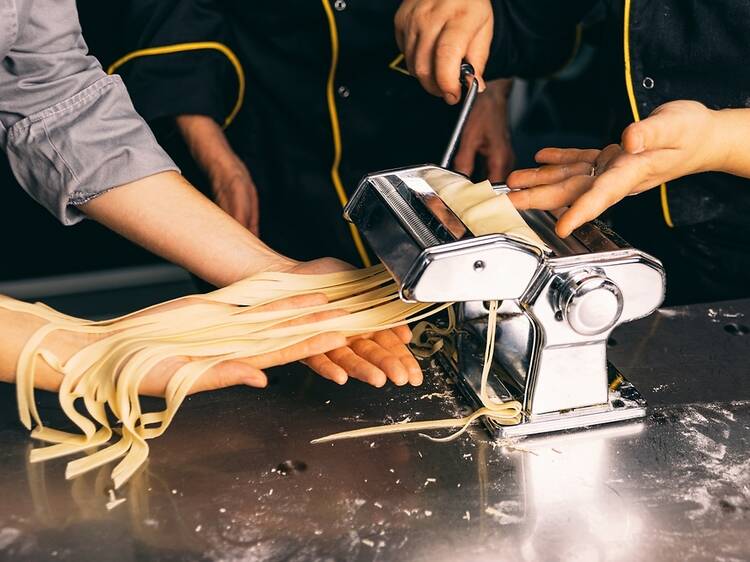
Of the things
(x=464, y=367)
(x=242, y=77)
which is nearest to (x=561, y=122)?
(x=242, y=77)

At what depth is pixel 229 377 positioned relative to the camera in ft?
4.13

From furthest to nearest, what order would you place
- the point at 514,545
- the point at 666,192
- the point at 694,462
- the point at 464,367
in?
the point at 666,192 < the point at 464,367 < the point at 694,462 < the point at 514,545

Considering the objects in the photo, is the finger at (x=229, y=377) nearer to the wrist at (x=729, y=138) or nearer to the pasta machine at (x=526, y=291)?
the pasta machine at (x=526, y=291)

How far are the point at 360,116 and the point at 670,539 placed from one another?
1.34m

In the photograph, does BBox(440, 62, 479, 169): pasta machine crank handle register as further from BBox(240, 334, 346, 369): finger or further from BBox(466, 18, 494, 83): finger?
BBox(240, 334, 346, 369): finger

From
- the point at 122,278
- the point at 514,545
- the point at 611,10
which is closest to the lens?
the point at 514,545

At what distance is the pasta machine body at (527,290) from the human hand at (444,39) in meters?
0.27

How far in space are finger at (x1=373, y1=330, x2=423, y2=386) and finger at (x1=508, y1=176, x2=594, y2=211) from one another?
0.28 m

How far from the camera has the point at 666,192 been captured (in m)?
1.73

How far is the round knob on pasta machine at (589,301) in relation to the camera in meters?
1.14

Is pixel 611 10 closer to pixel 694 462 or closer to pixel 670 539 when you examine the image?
pixel 694 462

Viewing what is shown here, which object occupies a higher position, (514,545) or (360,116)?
(360,116)

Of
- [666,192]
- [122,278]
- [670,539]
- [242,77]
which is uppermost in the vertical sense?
[242,77]

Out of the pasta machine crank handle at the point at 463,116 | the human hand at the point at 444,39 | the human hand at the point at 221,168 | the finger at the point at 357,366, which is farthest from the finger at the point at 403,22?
the finger at the point at 357,366
